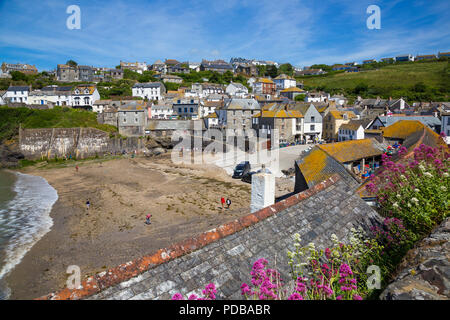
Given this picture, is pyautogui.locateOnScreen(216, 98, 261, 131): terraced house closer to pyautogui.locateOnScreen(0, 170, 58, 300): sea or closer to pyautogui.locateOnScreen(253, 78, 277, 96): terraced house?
pyautogui.locateOnScreen(253, 78, 277, 96): terraced house

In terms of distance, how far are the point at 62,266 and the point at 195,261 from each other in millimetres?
13923

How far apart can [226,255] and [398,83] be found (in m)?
112

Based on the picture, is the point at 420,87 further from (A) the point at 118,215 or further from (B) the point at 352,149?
(A) the point at 118,215

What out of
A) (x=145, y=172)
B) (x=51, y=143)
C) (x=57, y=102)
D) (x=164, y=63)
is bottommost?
(x=145, y=172)

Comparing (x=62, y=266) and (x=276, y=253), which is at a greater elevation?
(x=276, y=253)

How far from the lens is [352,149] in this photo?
22562 mm

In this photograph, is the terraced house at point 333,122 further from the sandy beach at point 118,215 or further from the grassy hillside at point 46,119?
the grassy hillside at point 46,119

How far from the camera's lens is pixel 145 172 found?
36.3 meters

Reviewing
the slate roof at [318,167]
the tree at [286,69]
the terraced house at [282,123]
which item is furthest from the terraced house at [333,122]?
the tree at [286,69]

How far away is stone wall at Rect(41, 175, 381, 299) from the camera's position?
3434mm

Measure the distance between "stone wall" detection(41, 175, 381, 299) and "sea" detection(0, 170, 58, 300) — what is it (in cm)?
1264

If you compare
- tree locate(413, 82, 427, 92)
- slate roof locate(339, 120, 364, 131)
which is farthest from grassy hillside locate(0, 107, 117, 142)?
tree locate(413, 82, 427, 92)
